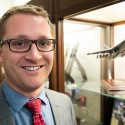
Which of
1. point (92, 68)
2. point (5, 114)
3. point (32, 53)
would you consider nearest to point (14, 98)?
point (5, 114)

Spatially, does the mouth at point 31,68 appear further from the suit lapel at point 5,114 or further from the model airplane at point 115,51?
the model airplane at point 115,51

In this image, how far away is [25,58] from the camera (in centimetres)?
89

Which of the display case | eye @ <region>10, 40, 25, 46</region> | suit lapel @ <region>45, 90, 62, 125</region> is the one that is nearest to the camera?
eye @ <region>10, 40, 25, 46</region>

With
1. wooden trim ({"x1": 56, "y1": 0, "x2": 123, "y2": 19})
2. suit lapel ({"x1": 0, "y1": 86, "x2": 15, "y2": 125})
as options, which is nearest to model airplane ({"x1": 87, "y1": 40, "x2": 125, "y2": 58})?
wooden trim ({"x1": 56, "y1": 0, "x2": 123, "y2": 19})

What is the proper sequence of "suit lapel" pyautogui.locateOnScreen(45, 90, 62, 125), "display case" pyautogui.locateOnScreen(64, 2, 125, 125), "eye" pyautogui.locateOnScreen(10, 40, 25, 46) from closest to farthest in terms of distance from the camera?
"eye" pyautogui.locateOnScreen(10, 40, 25, 46) < "suit lapel" pyautogui.locateOnScreen(45, 90, 62, 125) < "display case" pyautogui.locateOnScreen(64, 2, 125, 125)

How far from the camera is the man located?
0.89 meters

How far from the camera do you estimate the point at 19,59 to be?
34.8 inches

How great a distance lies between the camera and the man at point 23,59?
89cm

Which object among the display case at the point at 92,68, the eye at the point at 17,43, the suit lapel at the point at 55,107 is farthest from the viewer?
the display case at the point at 92,68

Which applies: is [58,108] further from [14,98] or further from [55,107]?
[14,98]

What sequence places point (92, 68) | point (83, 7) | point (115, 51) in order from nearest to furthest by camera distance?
point (83, 7) → point (115, 51) → point (92, 68)

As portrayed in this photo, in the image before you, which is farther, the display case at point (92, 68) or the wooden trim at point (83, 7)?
the display case at point (92, 68)

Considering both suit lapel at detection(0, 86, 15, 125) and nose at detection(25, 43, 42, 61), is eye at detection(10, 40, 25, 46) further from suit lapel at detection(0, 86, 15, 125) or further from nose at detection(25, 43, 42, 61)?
suit lapel at detection(0, 86, 15, 125)

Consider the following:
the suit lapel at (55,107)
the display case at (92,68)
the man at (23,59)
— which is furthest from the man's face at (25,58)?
the display case at (92,68)
